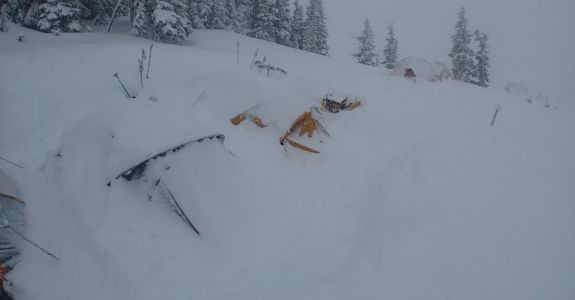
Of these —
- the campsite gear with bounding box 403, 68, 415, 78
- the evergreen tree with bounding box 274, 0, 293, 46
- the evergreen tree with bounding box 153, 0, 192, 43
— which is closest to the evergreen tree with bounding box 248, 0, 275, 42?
the evergreen tree with bounding box 274, 0, 293, 46

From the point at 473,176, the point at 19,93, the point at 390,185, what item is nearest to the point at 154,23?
the point at 19,93

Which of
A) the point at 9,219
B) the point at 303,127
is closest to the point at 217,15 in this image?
the point at 303,127

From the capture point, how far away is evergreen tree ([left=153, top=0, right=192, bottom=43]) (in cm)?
1925

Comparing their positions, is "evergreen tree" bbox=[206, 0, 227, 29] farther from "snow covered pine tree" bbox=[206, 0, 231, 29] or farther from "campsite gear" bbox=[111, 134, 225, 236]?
"campsite gear" bbox=[111, 134, 225, 236]

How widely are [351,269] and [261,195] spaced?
281cm

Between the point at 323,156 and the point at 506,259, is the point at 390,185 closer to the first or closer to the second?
the point at 323,156

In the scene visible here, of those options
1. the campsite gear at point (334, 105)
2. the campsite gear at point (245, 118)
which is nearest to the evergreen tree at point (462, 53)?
the campsite gear at point (334, 105)

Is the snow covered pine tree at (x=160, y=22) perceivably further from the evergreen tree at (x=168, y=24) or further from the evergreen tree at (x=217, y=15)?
the evergreen tree at (x=217, y=15)

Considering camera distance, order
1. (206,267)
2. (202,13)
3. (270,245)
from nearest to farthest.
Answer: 1. (206,267)
2. (270,245)
3. (202,13)

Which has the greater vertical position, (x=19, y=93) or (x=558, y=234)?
(x=19, y=93)

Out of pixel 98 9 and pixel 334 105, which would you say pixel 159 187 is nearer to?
pixel 334 105

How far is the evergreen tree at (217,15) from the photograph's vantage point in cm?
3169

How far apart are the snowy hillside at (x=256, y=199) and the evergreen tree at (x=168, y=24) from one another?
23.9 feet

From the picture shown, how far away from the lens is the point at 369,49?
38.8 m
